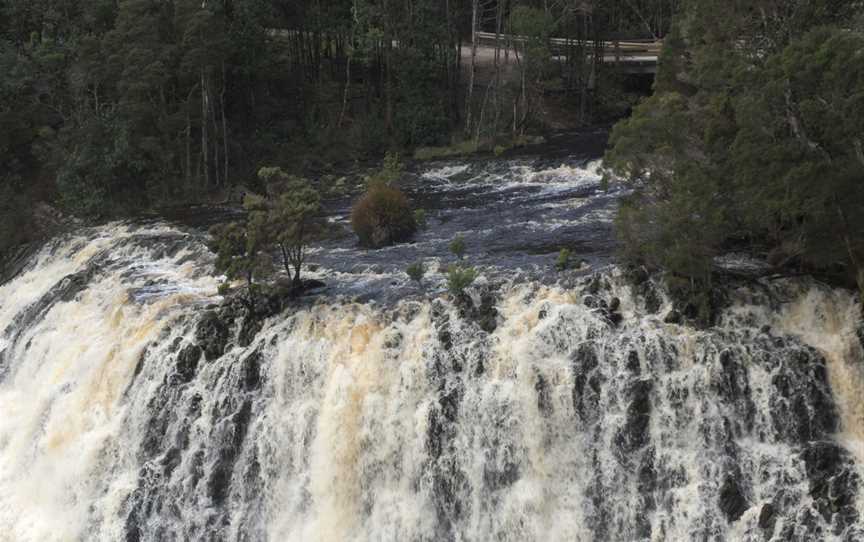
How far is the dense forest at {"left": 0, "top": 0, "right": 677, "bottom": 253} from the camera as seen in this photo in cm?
3644

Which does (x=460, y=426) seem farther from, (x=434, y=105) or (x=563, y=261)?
(x=434, y=105)

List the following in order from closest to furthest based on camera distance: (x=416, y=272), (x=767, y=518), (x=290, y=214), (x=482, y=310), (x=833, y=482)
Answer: (x=833, y=482)
(x=767, y=518)
(x=482, y=310)
(x=290, y=214)
(x=416, y=272)

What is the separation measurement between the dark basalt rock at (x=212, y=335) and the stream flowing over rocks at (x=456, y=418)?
5 centimetres

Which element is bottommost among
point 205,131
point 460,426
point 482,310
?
point 460,426

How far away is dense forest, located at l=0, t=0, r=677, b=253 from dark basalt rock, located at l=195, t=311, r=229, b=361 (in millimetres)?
16617

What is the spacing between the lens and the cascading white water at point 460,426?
16.5 metres

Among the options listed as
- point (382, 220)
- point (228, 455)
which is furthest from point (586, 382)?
point (382, 220)

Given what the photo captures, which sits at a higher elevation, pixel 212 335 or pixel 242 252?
pixel 242 252

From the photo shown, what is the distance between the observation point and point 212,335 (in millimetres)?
20938

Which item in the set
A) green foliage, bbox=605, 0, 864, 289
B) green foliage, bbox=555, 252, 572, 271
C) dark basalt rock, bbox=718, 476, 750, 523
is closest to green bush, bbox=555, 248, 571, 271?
green foliage, bbox=555, 252, 572, 271

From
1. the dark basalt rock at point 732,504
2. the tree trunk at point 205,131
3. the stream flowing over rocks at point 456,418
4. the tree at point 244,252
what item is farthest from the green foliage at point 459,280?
the tree trunk at point 205,131

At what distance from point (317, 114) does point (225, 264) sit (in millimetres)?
23759

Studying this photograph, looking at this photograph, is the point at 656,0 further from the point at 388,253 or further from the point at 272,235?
the point at 272,235

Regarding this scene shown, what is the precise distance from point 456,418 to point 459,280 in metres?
3.40
